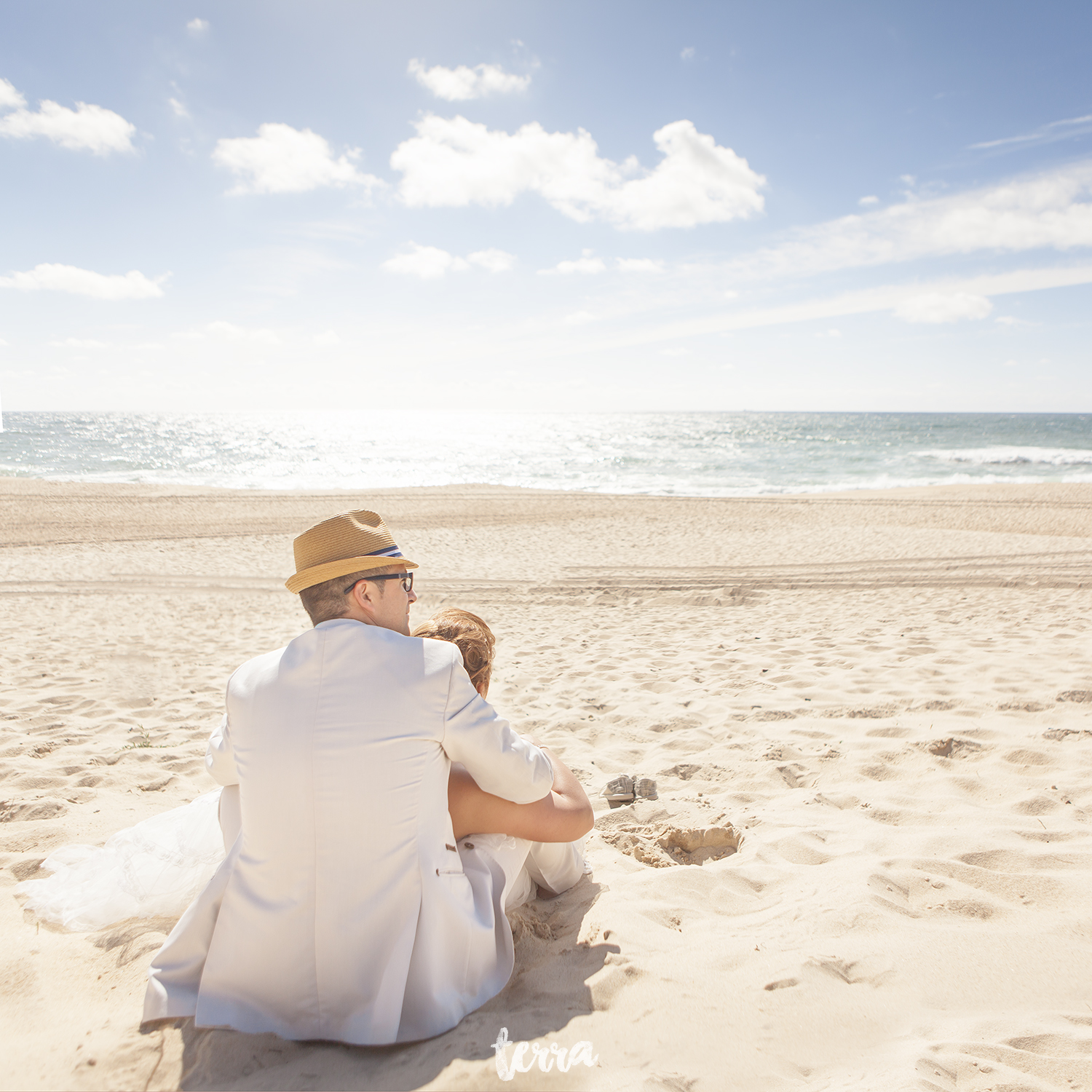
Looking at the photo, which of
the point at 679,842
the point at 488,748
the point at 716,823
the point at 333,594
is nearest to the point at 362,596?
the point at 333,594

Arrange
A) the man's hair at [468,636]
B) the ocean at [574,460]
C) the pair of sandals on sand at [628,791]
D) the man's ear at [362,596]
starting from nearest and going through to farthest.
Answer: the man's ear at [362,596] → the man's hair at [468,636] → the pair of sandals on sand at [628,791] → the ocean at [574,460]

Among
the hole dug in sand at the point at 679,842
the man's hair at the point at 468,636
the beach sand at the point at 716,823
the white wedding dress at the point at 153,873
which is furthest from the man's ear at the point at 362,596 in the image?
the hole dug in sand at the point at 679,842

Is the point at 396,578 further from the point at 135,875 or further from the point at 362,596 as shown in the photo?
the point at 135,875

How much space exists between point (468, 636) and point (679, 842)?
1563mm

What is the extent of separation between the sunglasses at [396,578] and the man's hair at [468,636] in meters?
0.32

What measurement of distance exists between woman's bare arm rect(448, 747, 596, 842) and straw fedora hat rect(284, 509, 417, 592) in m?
0.73

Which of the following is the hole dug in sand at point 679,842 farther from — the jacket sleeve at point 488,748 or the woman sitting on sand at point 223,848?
the jacket sleeve at point 488,748

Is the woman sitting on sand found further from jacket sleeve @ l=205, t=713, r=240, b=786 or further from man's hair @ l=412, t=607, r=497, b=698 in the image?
jacket sleeve @ l=205, t=713, r=240, b=786

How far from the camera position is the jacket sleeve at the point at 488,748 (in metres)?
1.86

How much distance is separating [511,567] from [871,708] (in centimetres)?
737

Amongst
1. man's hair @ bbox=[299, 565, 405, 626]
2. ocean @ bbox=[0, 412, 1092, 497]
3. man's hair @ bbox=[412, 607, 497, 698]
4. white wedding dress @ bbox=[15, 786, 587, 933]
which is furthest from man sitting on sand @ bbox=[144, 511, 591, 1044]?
ocean @ bbox=[0, 412, 1092, 497]

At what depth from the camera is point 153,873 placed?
2.65 metres

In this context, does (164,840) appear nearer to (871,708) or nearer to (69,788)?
(69,788)

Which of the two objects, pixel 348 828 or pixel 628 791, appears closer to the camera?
pixel 348 828
